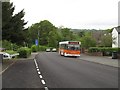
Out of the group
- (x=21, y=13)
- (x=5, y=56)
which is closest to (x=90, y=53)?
(x=5, y=56)

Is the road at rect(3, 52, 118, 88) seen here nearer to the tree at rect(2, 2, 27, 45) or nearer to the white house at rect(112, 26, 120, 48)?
the tree at rect(2, 2, 27, 45)

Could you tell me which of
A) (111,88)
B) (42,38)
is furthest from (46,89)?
(42,38)

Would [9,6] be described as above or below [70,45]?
above

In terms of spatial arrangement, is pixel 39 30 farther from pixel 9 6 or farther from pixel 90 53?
pixel 9 6

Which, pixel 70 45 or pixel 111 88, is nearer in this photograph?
pixel 111 88

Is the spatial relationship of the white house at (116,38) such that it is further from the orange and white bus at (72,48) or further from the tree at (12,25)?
the tree at (12,25)

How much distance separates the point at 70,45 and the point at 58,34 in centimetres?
7219

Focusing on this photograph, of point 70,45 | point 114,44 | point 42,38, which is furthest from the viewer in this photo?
point 42,38

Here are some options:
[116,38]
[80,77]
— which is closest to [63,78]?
[80,77]

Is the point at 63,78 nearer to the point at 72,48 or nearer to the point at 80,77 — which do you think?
the point at 80,77

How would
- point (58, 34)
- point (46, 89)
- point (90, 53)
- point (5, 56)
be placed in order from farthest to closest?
point (58, 34) < point (90, 53) < point (5, 56) < point (46, 89)

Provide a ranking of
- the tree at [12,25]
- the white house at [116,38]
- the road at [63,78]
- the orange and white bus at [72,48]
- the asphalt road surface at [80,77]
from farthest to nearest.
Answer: the white house at [116,38]
the orange and white bus at [72,48]
the tree at [12,25]
the road at [63,78]
the asphalt road surface at [80,77]

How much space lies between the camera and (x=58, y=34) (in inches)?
4852

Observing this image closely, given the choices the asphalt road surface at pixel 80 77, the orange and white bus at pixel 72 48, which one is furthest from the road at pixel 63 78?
the orange and white bus at pixel 72 48
